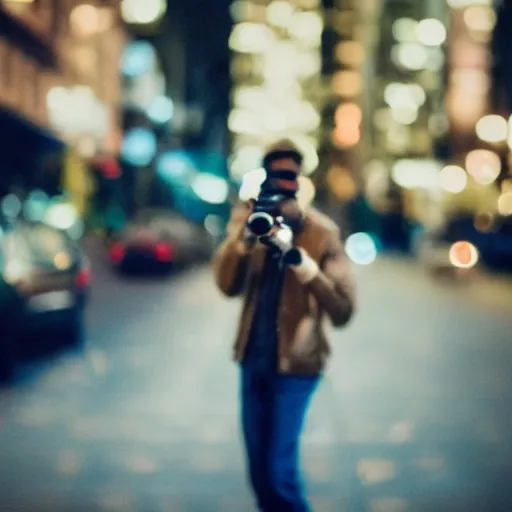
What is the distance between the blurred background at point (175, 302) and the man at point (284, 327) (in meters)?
0.18

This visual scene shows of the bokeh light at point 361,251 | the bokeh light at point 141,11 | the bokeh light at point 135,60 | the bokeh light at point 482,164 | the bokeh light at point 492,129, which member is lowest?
the bokeh light at point 361,251

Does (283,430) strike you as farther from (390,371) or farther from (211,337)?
(211,337)

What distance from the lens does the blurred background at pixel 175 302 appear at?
252 inches

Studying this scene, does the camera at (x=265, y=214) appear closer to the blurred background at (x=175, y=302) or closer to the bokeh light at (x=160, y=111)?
the blurred background at (x=175, y=302)

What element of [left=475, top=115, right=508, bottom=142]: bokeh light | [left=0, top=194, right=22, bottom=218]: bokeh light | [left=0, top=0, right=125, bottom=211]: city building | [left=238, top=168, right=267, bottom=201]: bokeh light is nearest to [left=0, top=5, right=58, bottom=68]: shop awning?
[left=0, top=0, right=125, bottom=211]: city building

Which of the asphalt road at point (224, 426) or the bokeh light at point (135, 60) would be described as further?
the bokeh light at point (135, 60)

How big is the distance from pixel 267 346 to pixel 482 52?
8704cm

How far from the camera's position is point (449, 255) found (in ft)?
89.6

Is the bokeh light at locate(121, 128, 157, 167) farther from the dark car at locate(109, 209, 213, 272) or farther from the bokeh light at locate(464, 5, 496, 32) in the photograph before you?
the bokeh light at locate(464, 5, 496, 32)

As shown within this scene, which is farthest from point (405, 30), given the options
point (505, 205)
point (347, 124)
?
point (505, 205)

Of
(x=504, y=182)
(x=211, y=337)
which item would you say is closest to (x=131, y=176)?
(x=504, y=182)

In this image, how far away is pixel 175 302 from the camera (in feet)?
65.5

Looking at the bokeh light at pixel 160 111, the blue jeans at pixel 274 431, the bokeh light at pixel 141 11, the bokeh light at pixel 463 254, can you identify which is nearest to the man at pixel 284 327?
the blue jeans at pixel 274 431

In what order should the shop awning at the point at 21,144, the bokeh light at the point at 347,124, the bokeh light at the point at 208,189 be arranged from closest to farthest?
the shop awning at the point at 21,144
the bokeh light at the point at 208,189
the bokeh light at the point at 347,124
